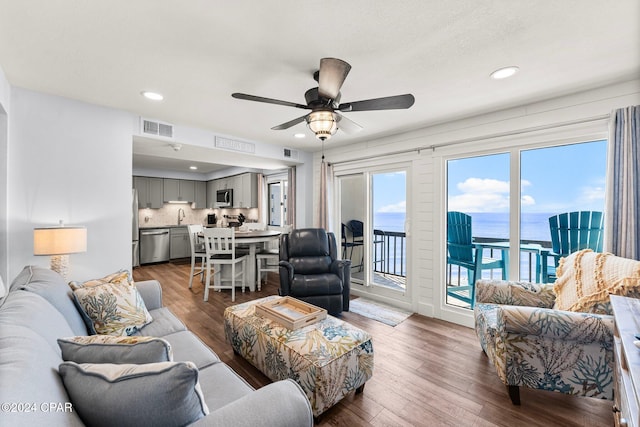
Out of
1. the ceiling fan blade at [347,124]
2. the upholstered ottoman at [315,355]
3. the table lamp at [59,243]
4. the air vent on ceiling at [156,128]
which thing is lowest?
the upholstered ottoman at [315,355]

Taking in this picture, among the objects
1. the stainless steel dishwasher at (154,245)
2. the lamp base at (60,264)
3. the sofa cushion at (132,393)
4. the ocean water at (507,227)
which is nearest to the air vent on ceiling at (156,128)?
the lamp base at (60,264)

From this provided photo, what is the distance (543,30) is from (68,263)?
416cm

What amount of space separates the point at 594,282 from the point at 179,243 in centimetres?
772

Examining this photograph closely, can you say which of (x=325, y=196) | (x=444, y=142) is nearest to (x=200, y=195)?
(x=325, y=196)

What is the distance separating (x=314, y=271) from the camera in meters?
3.65

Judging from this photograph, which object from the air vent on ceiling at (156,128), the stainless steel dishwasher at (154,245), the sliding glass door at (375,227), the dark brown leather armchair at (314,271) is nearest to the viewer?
the air vent on ceiling at (156,128)

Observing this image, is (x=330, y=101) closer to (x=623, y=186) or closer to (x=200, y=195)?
(x=623, y=186)

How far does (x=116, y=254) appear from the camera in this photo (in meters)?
2.97

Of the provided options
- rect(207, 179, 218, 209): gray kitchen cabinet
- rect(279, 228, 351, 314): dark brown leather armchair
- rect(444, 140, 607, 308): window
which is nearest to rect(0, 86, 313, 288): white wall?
rect(279, 228, 351, 314): dark brown leather armchair

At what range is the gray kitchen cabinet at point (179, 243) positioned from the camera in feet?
23.0

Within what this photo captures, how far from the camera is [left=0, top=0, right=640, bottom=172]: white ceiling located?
4.82 ft

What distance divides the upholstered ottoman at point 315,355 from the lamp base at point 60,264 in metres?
1.73

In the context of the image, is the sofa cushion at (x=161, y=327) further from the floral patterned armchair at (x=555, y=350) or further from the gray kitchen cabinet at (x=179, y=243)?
the gray kitchen cabinet at (x=179, y=243)

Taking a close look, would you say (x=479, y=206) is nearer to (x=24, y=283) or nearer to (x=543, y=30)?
(x=543, y=30)
